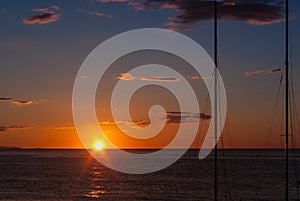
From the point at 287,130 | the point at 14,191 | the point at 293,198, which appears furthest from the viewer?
the point at 14,191

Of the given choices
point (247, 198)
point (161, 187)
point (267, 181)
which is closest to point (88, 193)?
point (161, 187)

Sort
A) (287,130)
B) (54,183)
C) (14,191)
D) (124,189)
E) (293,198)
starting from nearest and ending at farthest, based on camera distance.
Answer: (287,130) → (293,198) → (14,191) → (124,189) → (54,183)

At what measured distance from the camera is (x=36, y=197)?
71.6m

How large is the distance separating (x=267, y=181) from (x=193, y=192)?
26565 mm

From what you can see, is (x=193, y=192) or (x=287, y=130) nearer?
(x=287, y=130)

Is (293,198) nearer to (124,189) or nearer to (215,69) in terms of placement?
(124,189)

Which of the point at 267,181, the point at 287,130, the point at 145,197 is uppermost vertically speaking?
the point at 287,130

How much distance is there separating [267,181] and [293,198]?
1251 inches

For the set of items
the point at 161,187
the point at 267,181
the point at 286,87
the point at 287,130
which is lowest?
the point at 267,181

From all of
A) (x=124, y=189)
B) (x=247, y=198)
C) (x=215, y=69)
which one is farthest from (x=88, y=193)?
(x=215, y=69)

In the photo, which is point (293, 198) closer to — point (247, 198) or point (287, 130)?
point (247, 198)

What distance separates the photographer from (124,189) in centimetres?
8525

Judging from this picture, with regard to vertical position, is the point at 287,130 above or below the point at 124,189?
above

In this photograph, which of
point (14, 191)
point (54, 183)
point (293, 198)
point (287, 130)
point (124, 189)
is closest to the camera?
point (287, 130)
